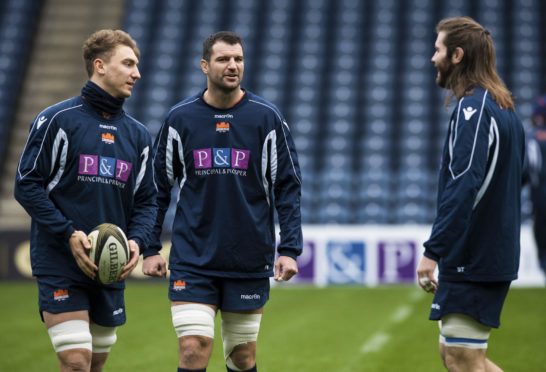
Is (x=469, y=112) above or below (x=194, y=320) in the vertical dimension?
above

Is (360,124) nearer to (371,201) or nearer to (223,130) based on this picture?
(371,201)

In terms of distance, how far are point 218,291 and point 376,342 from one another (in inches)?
179

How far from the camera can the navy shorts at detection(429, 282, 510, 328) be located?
16.3ft

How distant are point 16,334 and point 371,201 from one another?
9.33m

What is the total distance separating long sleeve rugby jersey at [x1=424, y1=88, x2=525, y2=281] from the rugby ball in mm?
1640

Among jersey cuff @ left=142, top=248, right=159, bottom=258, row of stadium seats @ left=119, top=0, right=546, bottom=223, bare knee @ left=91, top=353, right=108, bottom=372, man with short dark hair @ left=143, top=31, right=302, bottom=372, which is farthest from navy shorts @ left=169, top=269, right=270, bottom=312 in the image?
row of stadium seats @ left=119, top=0, right=546, bottom=223

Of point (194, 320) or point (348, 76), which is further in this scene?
point (348, 76)

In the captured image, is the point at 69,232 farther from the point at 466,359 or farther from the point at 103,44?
the point at 466,359

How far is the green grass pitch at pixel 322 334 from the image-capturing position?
862cm

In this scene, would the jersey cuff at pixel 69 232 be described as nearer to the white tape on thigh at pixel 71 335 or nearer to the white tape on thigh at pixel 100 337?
the white tape on thigh at pixel 71 335

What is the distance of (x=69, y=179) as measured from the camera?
18.2 ft

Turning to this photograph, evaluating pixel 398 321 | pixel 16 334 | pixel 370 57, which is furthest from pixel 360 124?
pixel 16 334

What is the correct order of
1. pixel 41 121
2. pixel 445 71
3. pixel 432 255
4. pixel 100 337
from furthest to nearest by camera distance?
pixel 100 337 → pixel 41 121 → pixel 445 71 → pixel 432 255

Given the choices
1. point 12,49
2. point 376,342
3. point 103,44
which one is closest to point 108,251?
point 103,44
